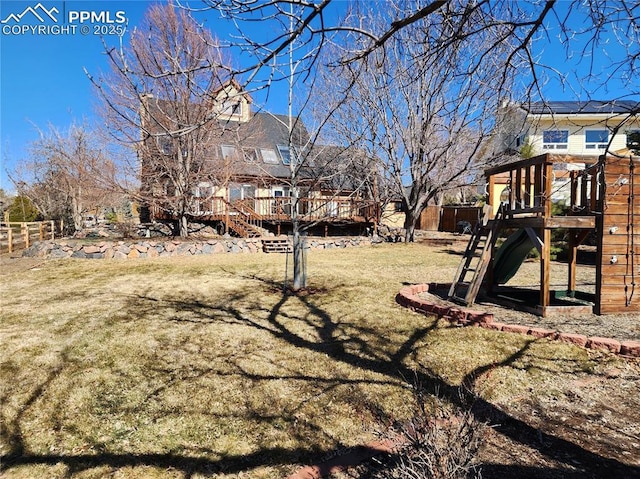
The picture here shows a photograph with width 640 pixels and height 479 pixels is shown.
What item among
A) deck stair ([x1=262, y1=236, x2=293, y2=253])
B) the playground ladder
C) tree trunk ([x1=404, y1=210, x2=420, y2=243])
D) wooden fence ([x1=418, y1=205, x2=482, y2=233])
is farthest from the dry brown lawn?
wooden fence ([x1=418, y1=205, x2=482, y2=233])

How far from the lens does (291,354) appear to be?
4.00 metres

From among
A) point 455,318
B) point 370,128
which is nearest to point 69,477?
point 455,318

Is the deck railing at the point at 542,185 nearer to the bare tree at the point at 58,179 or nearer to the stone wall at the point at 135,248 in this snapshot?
the stone wall at the point at 135,248

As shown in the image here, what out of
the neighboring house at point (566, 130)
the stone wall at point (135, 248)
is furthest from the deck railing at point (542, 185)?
the stone wall at point (135, 248)

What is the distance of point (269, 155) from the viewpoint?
21500mm

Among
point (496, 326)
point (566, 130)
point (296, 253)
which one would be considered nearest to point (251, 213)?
point (296, 253)

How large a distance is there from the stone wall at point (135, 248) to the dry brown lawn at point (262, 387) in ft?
18.7

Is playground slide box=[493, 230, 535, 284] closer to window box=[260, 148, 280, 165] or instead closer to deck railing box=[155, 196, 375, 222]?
deck railing box=[155, 196, 375, 222]

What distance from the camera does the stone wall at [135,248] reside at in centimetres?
1158

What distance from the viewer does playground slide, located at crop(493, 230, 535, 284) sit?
617 cm

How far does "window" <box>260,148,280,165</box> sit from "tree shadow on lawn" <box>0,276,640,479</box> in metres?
16.1

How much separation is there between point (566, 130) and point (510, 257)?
219 centimetres

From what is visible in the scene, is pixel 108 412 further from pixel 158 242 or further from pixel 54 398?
pixel 158 242

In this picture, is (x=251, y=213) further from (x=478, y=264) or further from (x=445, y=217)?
(x=445, y=217)
